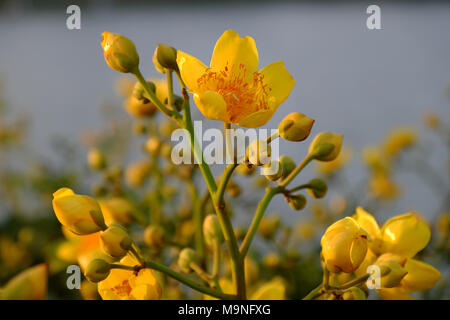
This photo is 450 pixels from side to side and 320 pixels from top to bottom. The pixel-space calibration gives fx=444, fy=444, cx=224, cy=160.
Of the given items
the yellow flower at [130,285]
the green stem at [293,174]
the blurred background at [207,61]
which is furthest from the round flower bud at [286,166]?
the blurred background at [207,61]

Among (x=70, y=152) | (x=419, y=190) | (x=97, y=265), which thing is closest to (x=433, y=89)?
(x=419, y=190)

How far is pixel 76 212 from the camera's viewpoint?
261 millimetres

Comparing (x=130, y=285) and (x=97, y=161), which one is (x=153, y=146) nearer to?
(x=97, y=161)

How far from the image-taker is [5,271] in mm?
739

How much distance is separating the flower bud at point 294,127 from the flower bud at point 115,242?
111 millimetres

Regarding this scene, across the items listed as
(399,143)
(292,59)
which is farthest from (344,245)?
(292,59)

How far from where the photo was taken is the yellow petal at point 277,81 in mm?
286

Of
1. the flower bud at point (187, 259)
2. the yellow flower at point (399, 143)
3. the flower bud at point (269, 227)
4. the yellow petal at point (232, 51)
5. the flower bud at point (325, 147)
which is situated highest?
the yellow flower at point (399, 143)

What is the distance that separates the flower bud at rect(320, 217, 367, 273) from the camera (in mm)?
242

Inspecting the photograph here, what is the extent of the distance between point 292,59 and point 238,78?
1.24 meters

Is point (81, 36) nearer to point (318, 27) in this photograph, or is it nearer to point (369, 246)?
point (318, 27)

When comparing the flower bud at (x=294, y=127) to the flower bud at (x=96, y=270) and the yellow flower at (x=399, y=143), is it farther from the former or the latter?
the yellow flower at (x=399, y=143)

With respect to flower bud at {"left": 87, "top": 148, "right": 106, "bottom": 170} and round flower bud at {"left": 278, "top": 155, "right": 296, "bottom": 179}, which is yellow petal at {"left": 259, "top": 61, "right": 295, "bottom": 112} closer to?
round flower bud at {"left": 278, "top": 155, "right": 296, "bottom": 179}

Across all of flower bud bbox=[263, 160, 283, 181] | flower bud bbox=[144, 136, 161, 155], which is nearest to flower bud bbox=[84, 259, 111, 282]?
flower bud bbox=[263, 160, 283, 181]
